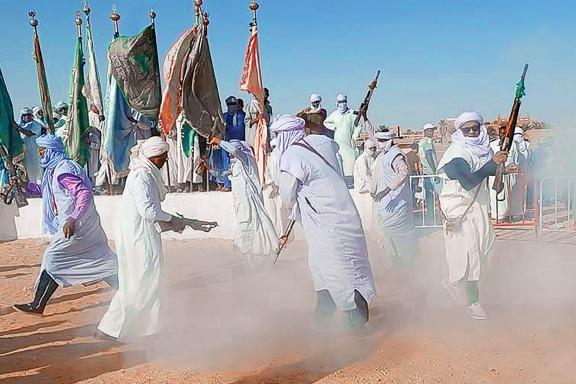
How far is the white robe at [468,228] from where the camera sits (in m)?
5.84

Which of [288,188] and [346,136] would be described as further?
[346,136]

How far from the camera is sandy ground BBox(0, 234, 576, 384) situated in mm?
4812

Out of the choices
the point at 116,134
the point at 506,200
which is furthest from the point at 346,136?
the point at 116,134

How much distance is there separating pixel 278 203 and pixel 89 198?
16.0ft

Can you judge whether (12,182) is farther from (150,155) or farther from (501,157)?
(501,157)

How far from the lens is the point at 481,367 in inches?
188

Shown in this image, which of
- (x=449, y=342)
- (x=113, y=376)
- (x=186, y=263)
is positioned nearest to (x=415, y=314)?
Result: (x=449, y=342)

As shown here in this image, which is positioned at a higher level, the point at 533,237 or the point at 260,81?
the point at 260,81

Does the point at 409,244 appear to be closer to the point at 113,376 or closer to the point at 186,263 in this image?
the point at 186,263

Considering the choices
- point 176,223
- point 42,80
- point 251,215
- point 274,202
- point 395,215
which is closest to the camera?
point 176,223

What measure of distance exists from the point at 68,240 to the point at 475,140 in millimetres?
4096

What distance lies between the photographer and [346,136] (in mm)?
13539

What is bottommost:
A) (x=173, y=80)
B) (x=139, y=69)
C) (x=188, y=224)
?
(x=188, y=224)

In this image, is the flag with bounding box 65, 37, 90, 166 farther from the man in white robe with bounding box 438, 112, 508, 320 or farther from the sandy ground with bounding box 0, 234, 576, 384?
the man in white robe with bounding box 438, 112, 508, 320
